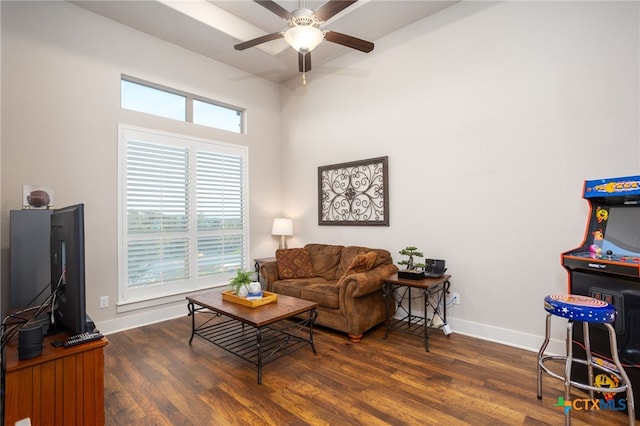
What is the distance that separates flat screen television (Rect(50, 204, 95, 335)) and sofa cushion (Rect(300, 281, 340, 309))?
206 centimetres

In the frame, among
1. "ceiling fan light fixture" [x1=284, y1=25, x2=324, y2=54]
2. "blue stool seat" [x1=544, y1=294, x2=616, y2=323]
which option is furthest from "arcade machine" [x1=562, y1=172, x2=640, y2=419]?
"ceiling fan light fixture" [x1=284, y1=25, x2=324, y2=54]

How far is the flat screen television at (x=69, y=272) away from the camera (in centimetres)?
150

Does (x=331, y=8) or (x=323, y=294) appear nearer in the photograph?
(x=331, y=8)

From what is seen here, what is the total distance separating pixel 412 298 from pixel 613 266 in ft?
6.54

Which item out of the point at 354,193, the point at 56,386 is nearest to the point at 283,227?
the point at 354,193

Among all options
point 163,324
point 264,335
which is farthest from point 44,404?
point 163,324

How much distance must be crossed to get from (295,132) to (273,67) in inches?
41.1

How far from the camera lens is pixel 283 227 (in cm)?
484

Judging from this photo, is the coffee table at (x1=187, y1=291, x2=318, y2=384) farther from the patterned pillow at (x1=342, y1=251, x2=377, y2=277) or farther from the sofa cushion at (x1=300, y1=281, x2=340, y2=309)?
the patterned pillow at (x1=342, y1=251, x2=377, y2=277)

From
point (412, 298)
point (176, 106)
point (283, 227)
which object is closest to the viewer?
point (412, 298)

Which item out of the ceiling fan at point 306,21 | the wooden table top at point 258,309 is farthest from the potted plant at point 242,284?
the ceiling fan at point 306,21

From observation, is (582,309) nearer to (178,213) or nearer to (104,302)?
(178,213)

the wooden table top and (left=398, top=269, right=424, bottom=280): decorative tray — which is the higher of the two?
(left=398, top=269, right=424, bottom=280): decorative tray

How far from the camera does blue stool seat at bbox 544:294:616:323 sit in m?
1.66
